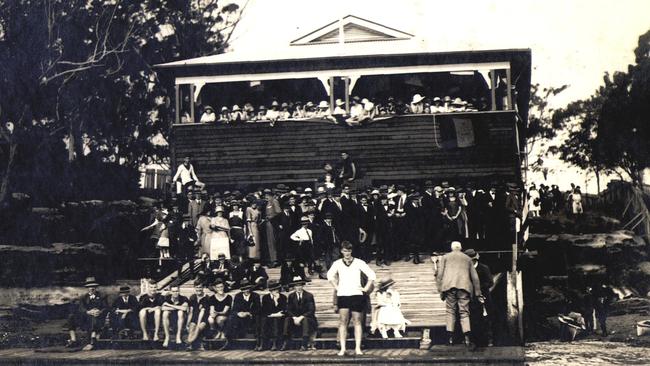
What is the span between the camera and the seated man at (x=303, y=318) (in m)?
14.6

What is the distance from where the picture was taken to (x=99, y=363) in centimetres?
1365

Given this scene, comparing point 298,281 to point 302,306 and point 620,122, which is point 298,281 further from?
point 620,122

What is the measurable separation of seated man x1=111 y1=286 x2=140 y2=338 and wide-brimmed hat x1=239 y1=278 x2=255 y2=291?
1728 mm

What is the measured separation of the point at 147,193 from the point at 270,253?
44.5 feet

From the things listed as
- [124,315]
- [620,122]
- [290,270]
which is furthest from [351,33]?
[124,315]

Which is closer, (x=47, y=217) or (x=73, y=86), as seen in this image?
(x=47, y=217)

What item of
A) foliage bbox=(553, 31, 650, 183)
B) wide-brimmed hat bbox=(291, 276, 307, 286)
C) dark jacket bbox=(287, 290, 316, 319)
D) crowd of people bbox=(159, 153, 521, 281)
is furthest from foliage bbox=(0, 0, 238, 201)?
foliage bbox=(553, 31, 650, 183)

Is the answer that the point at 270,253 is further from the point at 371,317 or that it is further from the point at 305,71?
the point at 305,71

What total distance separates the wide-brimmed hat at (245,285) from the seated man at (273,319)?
0.63m

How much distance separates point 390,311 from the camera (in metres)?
15.2

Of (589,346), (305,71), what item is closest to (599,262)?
(589,346)

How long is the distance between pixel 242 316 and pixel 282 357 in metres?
1.60

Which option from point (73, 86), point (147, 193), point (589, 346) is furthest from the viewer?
point (147, 193)

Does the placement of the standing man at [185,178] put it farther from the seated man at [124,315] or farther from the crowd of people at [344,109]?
the seated man at [124,315]
